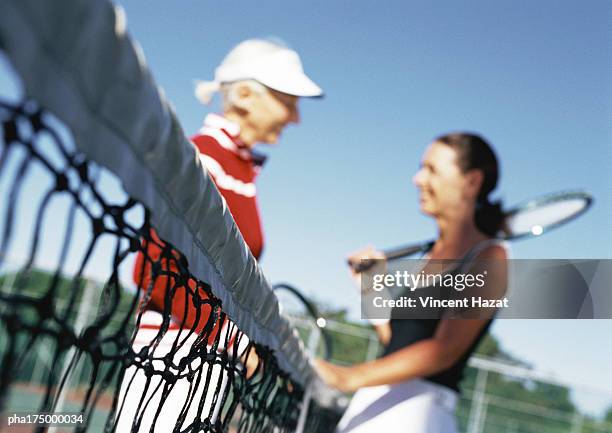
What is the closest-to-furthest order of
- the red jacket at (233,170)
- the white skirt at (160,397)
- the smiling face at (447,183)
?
1. the white skirt at (160,397)
2. the red jacket at (233,170)
3. the smiling face at (447,183)

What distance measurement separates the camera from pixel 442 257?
6.32 feet

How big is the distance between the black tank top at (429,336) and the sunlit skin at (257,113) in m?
0.52

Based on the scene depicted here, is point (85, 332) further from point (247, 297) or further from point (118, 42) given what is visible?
point (247, 297)

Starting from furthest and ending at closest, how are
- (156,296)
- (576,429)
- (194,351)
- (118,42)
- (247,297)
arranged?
(576,429), (156,296), (247,297), (194,351), (118,42)

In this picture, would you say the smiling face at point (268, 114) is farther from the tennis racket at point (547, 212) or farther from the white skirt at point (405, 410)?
the tennis racket at point (547, 212)

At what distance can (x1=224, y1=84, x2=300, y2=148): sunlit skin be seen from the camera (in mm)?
1546

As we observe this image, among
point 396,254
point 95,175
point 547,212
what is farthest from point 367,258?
point 95,175

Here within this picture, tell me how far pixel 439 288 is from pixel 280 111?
55 centimetres

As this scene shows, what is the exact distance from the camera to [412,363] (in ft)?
5.50

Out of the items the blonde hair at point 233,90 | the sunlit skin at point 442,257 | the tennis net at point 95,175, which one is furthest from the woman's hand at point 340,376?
the tennis net at point 95,175

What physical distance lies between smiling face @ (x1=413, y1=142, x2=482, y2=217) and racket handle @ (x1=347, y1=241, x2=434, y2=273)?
1.54ft

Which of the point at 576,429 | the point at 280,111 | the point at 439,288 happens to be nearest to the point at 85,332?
the point at 280,111

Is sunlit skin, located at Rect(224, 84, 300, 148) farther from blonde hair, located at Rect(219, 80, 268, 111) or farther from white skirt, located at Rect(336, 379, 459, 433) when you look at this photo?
white skirt, located at Rect(336, 379, 459, 433)

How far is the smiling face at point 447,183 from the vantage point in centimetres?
195
